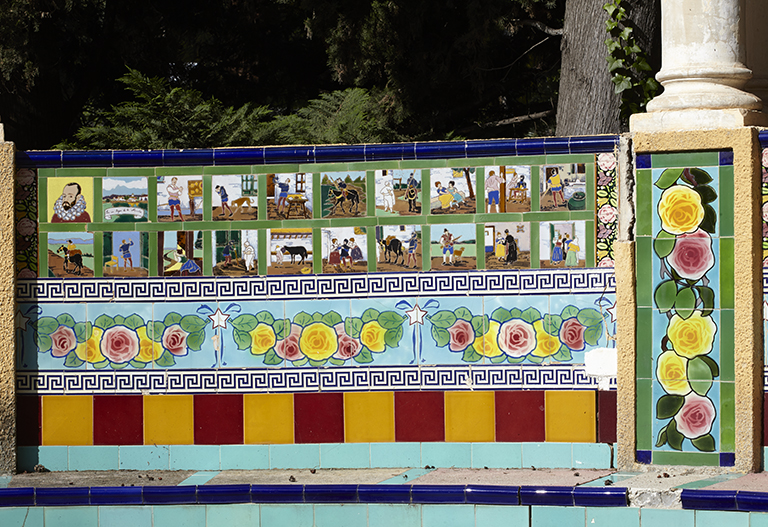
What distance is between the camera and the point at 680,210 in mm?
4344

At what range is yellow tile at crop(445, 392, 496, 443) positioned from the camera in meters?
4.52

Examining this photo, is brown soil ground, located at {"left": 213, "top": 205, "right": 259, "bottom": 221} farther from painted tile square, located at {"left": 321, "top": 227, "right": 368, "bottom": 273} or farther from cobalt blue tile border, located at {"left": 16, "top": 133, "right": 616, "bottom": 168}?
painted tile square, located at {"left": 321, "top": 227, "right": 368, "bottom": 273}

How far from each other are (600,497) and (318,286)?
1846 mm

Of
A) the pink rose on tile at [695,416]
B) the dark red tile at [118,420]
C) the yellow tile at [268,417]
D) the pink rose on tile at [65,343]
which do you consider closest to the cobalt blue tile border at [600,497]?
the pink rose on tile at [695,416]

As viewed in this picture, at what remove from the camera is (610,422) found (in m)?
4.46

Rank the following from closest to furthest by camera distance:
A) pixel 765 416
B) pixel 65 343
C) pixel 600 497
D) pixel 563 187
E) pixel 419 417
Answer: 1. pixel 600 497
2. pixel 765 416
3. pixel 563 187
4. pixel 419 417
5. pixel 65 343

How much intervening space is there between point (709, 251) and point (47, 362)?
371 cm

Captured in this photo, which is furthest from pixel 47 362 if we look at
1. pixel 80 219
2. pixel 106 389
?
pixel 80 219

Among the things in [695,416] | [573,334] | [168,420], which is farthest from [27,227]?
[695,416]

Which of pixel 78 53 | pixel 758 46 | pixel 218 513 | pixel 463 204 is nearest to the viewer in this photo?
pixel 218 513

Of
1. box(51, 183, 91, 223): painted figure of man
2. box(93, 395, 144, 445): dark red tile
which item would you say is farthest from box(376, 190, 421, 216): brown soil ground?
box(93, 395, 144, 445): dark red tile

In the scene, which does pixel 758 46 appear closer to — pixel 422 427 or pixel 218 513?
pixel 422 427

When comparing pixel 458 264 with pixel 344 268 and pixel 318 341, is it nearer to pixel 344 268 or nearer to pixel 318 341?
pixel 344 268

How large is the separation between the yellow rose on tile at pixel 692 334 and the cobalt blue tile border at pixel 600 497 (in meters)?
0.86
